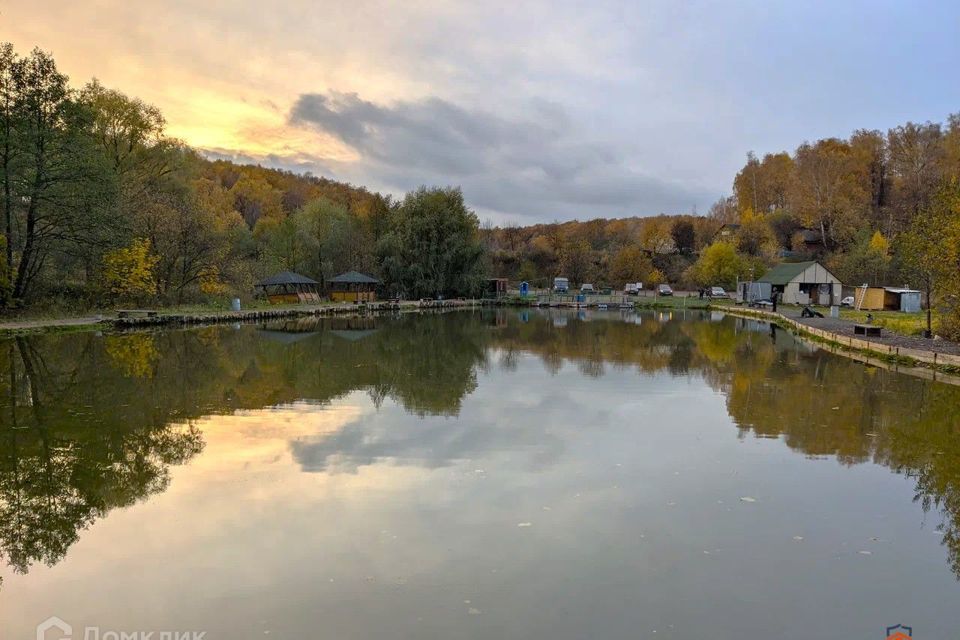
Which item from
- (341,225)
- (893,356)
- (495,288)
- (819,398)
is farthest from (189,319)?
(495,288)

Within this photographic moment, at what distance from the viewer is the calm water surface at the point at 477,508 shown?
458 centimetres

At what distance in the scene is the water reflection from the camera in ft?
23.8

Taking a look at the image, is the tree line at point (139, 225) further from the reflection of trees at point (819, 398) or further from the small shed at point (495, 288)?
the reflection of trees at point (819, 398)

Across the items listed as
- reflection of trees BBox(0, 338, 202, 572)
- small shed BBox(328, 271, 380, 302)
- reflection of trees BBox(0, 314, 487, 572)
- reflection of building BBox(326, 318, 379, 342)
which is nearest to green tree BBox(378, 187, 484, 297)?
small shed BBox(328, 271, 380, 302)

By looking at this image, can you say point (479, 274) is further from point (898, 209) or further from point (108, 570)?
point (108, 570)

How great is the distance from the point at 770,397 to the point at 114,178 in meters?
29.1

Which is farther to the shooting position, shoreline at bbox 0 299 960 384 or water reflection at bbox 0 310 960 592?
shoreline at bbox 0 299 960 384

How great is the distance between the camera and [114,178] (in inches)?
1130

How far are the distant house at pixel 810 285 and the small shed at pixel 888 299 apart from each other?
331 centimetres

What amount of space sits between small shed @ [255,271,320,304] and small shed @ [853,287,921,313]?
36.3 metres

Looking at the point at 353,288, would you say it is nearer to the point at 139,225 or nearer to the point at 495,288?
the point at 495,288

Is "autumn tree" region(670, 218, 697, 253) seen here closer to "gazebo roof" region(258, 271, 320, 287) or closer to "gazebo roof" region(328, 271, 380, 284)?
"gazebo roof" region(328, 271, 380, 284)

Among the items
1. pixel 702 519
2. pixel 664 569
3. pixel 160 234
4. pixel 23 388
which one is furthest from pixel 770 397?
pixel 160 234

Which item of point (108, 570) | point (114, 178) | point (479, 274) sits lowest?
point (108, 570)
